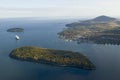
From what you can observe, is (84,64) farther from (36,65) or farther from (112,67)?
(36,65)

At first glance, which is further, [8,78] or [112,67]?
[112,67]

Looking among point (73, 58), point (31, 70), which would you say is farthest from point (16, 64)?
point (73, 58)

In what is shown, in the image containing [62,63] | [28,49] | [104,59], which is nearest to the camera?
[62,63]

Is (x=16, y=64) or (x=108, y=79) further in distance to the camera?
(x=16, y=64)

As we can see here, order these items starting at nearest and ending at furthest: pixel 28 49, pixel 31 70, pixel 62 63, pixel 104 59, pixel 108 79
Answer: pixel 108 79, pixel 31 70, pixel 62 63, pixel 104 59, pixel 28 49

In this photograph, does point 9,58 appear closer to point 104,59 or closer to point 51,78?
point 51,78

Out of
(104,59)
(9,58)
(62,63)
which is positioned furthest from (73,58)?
(9,58)
